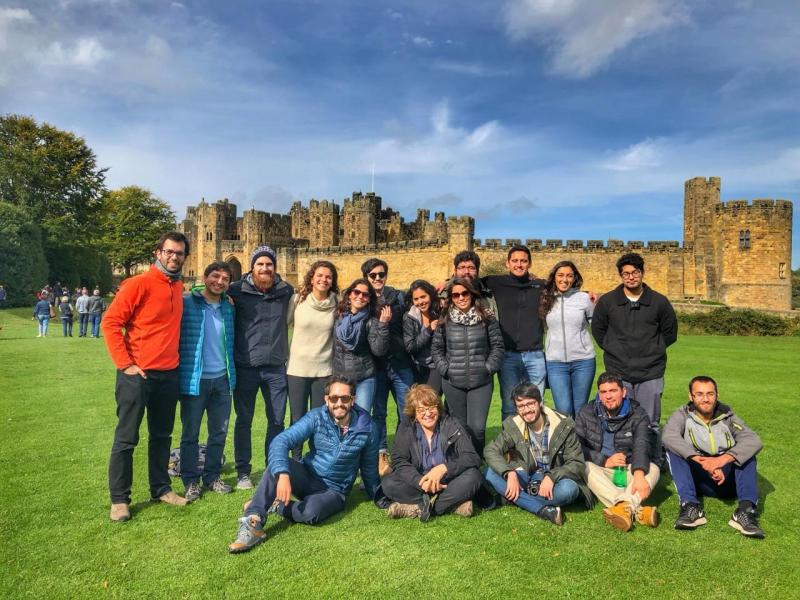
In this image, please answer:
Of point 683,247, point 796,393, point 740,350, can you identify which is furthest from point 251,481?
point 683,247

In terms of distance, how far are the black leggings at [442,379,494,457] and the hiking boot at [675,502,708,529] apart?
1.90 metres

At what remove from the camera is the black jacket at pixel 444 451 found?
535 cm

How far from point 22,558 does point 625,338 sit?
5.69 metres

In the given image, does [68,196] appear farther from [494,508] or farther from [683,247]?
[494,508]

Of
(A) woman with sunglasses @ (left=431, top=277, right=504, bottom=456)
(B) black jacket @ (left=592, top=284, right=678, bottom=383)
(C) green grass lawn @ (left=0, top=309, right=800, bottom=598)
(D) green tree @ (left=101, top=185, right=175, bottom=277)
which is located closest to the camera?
(C) green grass lawn @ (left=0, top=309, right=800, bottom=598)

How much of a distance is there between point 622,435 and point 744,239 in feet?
117

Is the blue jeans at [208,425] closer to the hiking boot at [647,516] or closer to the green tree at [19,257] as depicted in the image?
the hiking boot at [647,516]

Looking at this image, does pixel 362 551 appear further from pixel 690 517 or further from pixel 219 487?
pixel 690 517

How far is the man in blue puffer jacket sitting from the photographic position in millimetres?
4957

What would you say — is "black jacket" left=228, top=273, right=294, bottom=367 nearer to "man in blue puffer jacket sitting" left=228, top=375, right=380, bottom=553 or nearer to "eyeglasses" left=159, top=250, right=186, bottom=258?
"eyeglasses" left=159, top=250, right=186, bottom=258

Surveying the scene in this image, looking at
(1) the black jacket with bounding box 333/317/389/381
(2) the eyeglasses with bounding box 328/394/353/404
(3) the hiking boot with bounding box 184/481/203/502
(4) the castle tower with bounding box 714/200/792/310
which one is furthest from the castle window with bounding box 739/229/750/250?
(3) the hiking boot with bounding box 184/481/203/502

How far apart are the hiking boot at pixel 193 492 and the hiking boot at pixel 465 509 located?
94.9 inches

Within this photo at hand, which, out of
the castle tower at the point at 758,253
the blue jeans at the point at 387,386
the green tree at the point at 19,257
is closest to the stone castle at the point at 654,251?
the castle tower at the point at 758,253

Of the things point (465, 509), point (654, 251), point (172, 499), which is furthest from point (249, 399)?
point (654, 251)
